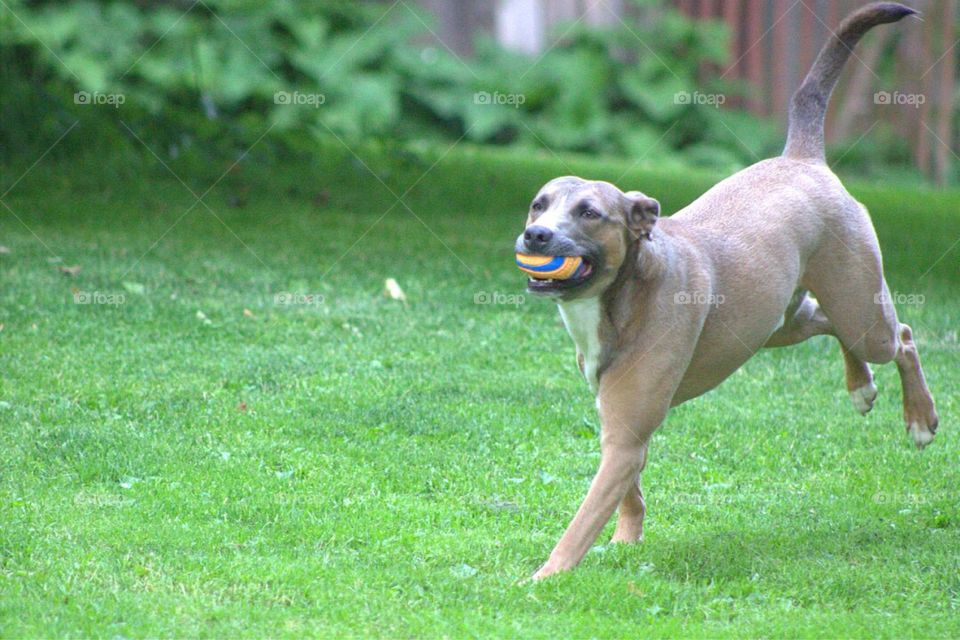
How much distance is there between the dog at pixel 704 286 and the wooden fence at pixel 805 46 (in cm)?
1147

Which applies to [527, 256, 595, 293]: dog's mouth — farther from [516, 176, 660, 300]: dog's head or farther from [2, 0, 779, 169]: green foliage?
[2, 0, 779, 169]: green foliage

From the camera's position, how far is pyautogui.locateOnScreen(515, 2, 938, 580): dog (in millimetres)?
4832

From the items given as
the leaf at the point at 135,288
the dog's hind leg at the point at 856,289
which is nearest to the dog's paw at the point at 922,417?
the dog's hind leg at the point at 856,289

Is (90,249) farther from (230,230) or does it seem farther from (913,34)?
(913,34)

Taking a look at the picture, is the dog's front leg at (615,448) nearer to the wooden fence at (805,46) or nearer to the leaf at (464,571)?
the leaf at (464,571)

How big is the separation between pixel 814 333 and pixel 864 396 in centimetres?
52

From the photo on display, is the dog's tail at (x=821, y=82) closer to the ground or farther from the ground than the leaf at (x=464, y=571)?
farther from the ground

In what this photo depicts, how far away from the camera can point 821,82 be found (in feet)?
20.3

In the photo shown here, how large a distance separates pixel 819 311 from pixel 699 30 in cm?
1232

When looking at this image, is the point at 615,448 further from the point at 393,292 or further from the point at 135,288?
the point at 135,288

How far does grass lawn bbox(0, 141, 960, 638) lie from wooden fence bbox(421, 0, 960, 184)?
659 cm

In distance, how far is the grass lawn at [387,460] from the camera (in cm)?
467

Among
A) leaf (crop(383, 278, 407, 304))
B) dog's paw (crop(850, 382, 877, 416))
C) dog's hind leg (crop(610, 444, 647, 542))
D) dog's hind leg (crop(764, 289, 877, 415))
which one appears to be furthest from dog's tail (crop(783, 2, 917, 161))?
leaf (crop(383, 278, 407, 304))

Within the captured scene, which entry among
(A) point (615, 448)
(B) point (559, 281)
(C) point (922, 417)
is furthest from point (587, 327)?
(C) point (922, 417)
